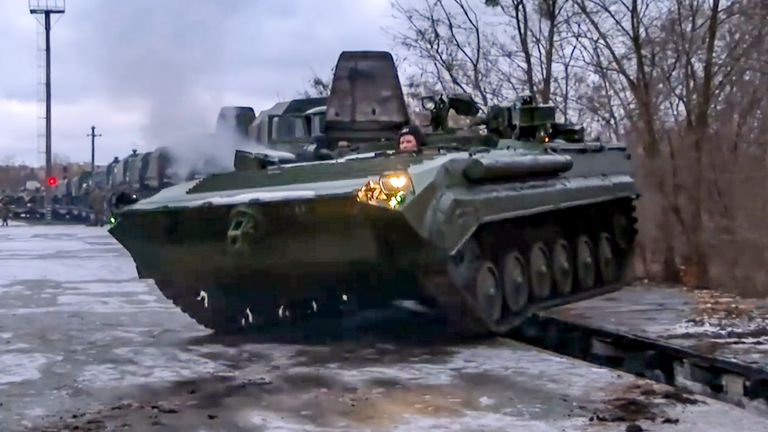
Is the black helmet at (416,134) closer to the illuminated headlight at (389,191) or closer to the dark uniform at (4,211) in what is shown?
the illuminated headlight at (389,191)

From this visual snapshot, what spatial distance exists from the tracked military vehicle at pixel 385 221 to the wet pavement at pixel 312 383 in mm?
382

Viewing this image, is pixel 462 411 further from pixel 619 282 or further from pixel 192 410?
pixel 619 282

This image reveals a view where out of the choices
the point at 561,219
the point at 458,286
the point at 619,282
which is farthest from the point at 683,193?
the point at 458,286

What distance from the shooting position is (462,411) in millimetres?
6660


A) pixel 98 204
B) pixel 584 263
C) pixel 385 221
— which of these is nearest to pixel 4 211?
pixel 98 204

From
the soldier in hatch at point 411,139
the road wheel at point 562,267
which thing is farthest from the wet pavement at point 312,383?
the soldier in hatch at point 411,139

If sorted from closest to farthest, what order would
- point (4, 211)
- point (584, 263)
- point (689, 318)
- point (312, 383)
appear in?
point (312, 383)
point (689, 318)
point (584, 263)
point (4, 211)

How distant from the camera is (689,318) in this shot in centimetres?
1066

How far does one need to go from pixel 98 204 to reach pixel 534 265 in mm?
30303

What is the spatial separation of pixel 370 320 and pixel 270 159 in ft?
6.08

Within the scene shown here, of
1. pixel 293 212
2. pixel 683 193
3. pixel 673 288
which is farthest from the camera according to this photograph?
pixel 683 193

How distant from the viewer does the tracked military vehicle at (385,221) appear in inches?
348

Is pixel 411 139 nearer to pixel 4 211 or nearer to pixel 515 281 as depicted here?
pixel 515 281

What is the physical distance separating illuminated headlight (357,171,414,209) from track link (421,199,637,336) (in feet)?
2.22
